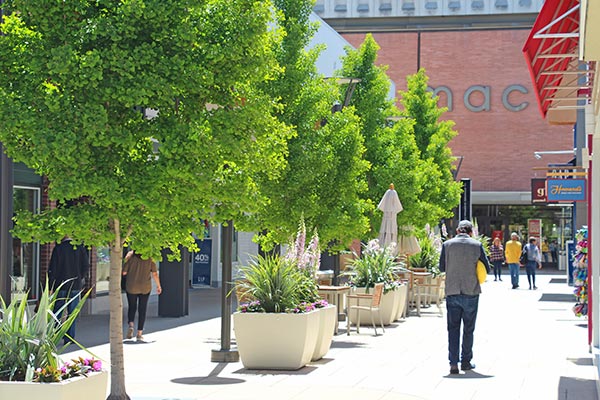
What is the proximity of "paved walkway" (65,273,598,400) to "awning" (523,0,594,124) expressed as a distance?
3.69 metres

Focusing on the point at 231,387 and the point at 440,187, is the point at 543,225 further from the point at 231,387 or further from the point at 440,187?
the point at 231,387

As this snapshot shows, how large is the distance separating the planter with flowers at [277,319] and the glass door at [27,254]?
289 inches

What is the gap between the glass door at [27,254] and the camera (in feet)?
66.1

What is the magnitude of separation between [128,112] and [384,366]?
6.11m

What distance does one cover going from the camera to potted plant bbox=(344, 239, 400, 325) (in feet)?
65.0

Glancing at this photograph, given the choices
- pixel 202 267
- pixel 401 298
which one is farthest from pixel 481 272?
pixel 202 267

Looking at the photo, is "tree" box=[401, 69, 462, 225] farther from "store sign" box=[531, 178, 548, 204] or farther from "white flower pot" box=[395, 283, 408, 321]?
"white flower pot" box=[395, 283, 408, 321]

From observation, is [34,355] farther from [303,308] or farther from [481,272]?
[481,272]

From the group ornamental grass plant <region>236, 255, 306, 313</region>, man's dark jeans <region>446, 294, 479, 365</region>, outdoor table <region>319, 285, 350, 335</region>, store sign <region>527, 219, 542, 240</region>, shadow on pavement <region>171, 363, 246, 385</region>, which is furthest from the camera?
store sign <region>527, 219, 542, 240</region>

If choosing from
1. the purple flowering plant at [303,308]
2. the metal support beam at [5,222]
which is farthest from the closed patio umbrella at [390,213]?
the metal support beam at [5,222]

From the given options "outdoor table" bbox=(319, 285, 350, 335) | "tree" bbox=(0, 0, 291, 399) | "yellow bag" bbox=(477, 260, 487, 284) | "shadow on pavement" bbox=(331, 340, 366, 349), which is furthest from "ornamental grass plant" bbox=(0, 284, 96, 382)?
"outdoor table" bbox=(319, 285, 350, 335)

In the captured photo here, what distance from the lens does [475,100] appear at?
57.8 m

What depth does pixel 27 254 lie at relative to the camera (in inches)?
813

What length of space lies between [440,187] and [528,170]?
20.2 metres
